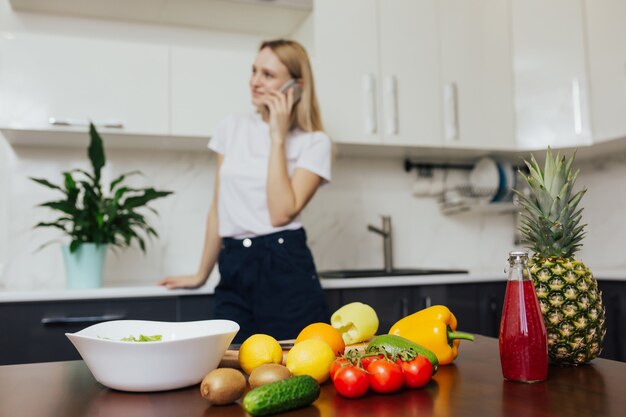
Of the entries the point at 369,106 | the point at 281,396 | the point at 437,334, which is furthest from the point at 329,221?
the point at 281,396

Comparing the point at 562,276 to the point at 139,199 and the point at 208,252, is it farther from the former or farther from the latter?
the point at 139,199

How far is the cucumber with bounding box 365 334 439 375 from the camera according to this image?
85cm

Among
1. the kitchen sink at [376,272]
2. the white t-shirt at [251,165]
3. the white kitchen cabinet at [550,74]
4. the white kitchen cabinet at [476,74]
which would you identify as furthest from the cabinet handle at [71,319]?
the white kitchen cabinet at [550,74]

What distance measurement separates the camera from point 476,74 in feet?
9.62

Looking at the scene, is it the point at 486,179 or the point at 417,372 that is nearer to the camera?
the point at 417,372

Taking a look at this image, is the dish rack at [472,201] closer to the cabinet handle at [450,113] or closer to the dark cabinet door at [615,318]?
the cabinet handle at [450,113]

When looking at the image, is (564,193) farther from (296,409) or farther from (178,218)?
(178,218)

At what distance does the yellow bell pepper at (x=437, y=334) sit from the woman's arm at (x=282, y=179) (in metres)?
0.99

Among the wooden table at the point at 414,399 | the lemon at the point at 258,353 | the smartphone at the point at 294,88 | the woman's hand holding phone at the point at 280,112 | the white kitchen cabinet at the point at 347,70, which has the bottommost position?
the wooden table at the point at 414,399

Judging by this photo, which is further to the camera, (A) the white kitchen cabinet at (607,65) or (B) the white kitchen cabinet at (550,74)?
(B) the white kitchen cabinet at (550,74)

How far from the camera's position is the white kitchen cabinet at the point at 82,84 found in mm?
2287

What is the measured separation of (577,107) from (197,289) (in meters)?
1.90

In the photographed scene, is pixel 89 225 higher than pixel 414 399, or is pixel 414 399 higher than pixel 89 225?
pixel 89 225

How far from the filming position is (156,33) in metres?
2.82
